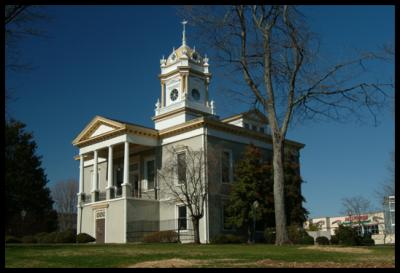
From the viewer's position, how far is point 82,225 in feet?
135

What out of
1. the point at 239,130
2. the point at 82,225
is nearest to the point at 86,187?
the point at 82,225

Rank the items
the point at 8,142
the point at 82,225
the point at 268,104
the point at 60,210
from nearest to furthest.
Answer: the point at 268,104 → the point at 82,225 → the point at 8,142 → the point at 60,210

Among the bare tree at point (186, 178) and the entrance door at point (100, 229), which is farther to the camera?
the entrance door at point (100, 229)

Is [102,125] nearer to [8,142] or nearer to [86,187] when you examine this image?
[86,187]

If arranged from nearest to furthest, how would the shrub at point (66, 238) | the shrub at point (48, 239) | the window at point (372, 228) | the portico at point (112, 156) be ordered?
1. the shrub at point (66, 238)
2. the shrub at point (48, 239)
3. the portico at point (112, 156)
4. the window at point (372, 228)

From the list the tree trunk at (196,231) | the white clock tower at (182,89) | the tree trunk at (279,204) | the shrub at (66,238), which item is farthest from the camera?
the white clock tower at (182,89)

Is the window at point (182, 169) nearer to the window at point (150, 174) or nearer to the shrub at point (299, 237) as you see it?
the window at point (150, 174)

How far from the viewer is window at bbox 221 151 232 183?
123 feet

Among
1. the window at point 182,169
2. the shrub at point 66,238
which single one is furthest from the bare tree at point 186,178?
the shrub at point 66,238

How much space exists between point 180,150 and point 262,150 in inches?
269

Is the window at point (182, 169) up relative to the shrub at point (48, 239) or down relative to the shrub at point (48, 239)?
up

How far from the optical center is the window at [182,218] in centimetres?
3645

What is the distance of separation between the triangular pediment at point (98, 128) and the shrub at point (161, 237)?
332 inches

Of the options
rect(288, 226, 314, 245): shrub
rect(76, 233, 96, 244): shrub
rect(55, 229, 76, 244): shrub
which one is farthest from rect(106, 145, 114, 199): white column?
rect(288, 226, 314, 245): shrub
